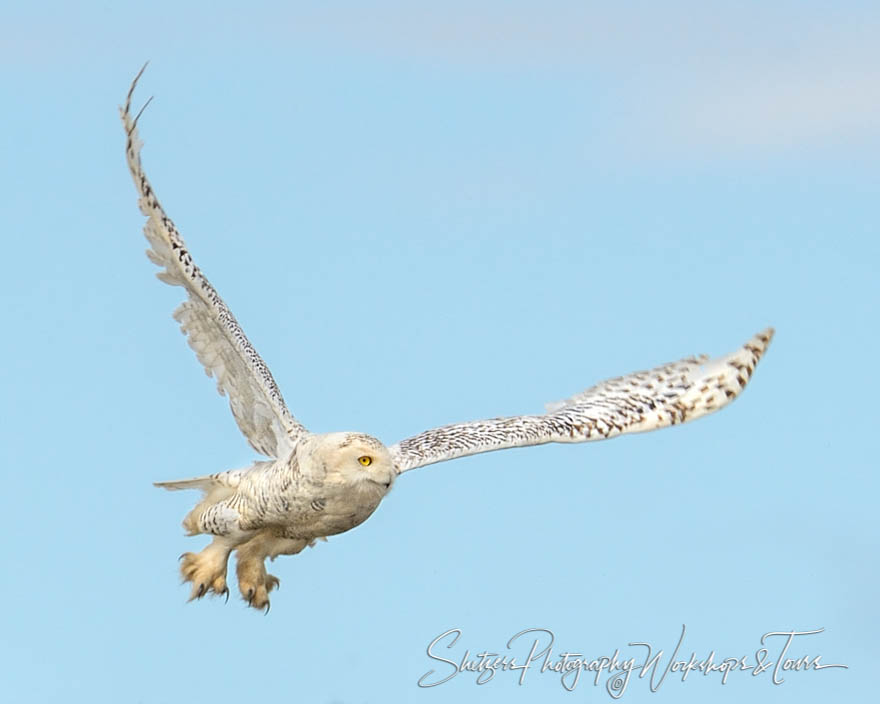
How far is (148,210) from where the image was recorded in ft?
82.4

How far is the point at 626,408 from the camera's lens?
28.2 m

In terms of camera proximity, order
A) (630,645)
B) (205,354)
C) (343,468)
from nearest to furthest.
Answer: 1. (343,468)
2. (205,354)
3. (630,645)

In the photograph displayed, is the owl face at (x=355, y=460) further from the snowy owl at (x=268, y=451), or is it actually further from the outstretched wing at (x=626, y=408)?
the outstretched wing at (x=626, y=408)

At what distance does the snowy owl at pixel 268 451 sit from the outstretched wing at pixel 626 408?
0.11 ft

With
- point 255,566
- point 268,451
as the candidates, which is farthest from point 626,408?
point 255,566

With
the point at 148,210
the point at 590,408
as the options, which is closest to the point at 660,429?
the point at 590,408

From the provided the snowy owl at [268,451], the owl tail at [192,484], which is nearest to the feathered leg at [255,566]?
the snowy owl at [268,451]

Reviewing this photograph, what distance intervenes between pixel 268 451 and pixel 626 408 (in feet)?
18.0

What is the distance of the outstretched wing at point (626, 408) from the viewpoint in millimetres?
26172

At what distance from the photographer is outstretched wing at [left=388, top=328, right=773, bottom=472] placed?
26.2 meters

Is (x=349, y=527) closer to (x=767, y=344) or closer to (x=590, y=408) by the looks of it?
(x=590, y=408)

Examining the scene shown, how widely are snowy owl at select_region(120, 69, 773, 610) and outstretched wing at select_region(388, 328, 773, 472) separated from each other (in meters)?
0.03

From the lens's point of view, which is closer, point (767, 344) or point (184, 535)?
point (184, 535)

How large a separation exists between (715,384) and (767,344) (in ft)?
3.71
